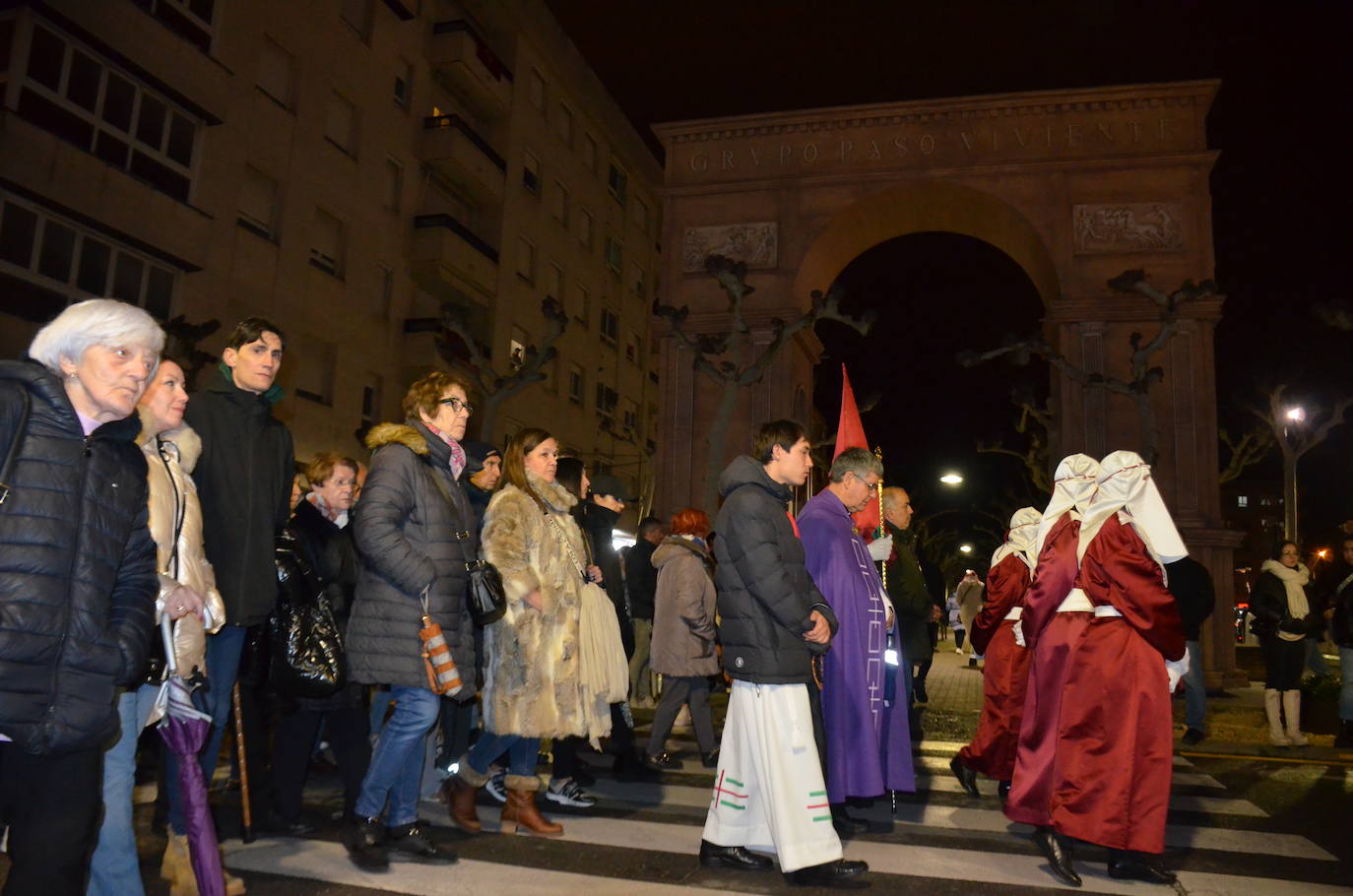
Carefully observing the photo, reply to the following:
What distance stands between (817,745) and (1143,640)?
1.68m

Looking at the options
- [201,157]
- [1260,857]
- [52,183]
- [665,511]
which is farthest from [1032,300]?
[1260,857]

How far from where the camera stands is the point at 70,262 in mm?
17328

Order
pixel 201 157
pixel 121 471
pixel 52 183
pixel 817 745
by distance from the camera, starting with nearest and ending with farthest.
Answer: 1. pixel 121 471
2. pixel 817 745
3. pixel 52 183
4. pixel 201 157

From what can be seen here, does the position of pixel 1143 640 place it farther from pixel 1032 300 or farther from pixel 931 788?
pixel 1032 300

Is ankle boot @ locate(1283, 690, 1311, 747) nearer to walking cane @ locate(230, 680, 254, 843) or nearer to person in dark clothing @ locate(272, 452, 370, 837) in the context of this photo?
person in dark clothing @ locate(272, 452, 370, 837)

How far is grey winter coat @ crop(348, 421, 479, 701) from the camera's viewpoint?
15.3 feet

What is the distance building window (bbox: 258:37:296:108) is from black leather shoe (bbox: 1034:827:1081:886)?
22.3 metres

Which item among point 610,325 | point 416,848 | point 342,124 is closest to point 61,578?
point 416,848

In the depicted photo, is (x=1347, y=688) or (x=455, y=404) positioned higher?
(x=455, y=404)

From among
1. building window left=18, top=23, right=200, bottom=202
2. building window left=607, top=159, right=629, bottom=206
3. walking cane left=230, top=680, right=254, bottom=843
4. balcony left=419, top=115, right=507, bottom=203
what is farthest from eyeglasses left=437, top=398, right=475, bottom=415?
building window left=607, top=159, right=629, bottom=206

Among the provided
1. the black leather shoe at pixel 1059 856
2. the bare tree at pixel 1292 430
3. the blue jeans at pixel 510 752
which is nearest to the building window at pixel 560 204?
the bare tree at pixel 1292 430

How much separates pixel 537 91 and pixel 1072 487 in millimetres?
32562

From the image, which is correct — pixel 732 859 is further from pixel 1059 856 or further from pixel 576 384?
pixel 576 384

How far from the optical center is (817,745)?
491 centimetres
